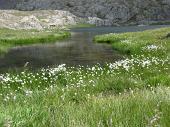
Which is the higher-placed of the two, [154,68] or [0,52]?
[154,68]

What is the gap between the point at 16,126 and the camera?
6.96 m

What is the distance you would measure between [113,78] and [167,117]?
29.8 ft

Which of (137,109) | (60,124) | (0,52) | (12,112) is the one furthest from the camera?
(0,52)

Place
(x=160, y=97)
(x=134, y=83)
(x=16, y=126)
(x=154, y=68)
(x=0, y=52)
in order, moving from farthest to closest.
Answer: (x=0, y=52) < (x=154, y=68) < (x=134, y=83) < (x=160, y=97) < (x=16, y=126)

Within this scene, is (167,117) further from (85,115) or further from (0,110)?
(0,110)

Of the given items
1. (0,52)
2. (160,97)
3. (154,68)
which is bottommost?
(0,52)

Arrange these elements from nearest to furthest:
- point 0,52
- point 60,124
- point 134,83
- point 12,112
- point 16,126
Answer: point 16,126, point 60,124, point 12,112, point 134,83, point 0,52

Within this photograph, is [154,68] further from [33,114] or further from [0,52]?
[0,52]

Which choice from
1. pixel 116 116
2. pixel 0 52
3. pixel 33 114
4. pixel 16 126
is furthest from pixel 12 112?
pixel 0 52

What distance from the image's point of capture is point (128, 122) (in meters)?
7.56

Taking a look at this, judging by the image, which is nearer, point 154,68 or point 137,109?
point 137,109

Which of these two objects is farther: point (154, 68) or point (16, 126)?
point (154, 68)

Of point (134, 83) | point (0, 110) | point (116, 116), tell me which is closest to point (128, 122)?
point (116, 116)

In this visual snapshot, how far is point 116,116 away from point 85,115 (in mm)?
745
